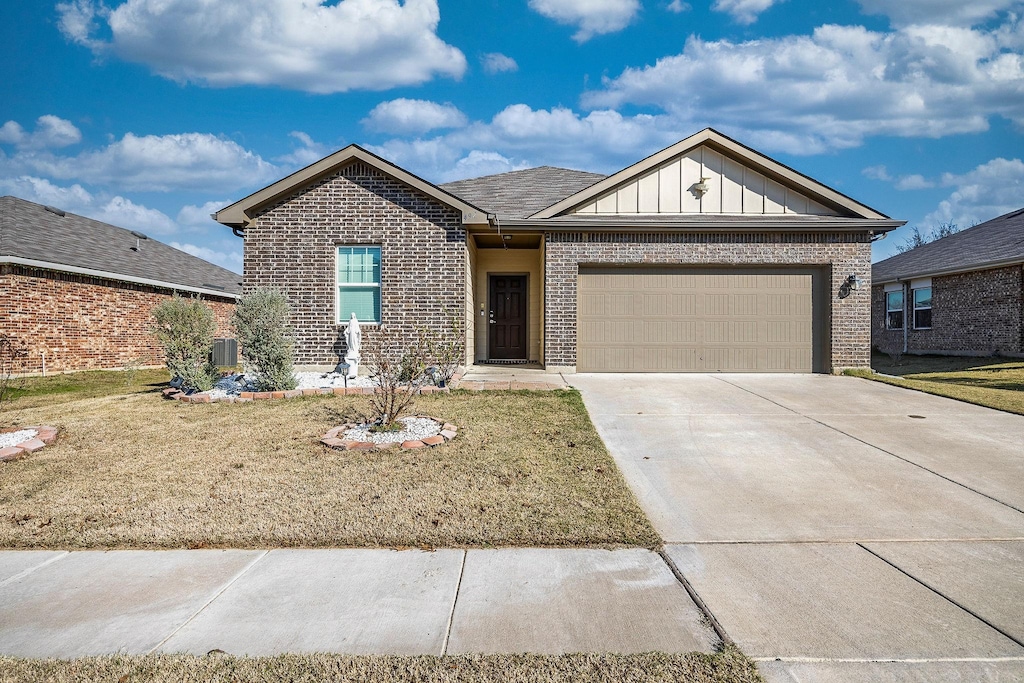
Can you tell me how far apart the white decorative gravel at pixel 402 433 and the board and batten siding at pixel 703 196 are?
23.5ft

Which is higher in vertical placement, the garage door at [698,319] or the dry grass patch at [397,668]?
the garage door at [698,319]

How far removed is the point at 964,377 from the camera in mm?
12102

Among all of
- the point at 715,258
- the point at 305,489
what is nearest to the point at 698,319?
the point at 715,258

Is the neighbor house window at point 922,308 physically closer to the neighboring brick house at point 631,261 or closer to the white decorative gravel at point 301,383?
the neighboring brick house at point 631,261

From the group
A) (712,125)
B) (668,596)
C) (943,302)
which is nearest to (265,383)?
(668,596)

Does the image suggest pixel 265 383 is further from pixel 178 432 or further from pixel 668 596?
pixel 668 596

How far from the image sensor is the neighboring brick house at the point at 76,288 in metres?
13.4

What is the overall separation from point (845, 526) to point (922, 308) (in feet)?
63.5

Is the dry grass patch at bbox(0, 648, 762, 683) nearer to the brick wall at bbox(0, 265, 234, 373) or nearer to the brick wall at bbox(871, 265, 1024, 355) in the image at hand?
the brick wall at bbox(0, 265, 234, 373)

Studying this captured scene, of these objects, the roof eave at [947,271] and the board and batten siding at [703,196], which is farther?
the roof eave at [947,271]

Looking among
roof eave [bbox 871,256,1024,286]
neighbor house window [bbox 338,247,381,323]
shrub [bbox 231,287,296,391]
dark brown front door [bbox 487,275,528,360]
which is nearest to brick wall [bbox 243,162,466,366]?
neighbor house window [bbox 338,247,381,323]

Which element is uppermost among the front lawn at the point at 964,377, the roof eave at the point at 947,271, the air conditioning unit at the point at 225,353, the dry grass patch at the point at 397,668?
the roof eave at the point at 947,271

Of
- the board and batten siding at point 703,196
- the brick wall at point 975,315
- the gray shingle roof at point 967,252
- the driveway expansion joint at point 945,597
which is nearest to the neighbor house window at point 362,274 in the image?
the board and batten siding at point 703,196

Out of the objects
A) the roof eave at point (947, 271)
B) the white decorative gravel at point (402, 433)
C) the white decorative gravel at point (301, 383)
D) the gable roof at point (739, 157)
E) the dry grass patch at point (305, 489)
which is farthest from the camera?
the roof eave at point (947, 271)
